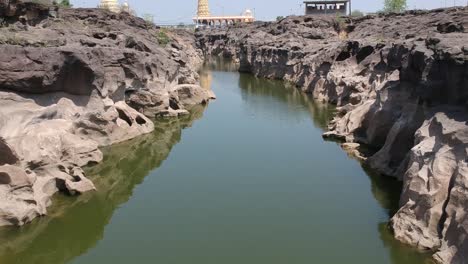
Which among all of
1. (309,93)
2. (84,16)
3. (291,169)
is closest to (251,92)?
(309,93)

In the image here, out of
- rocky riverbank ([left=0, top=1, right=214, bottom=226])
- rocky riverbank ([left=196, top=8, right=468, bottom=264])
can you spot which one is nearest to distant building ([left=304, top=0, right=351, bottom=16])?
rocky riverbank ([left=196, top=8, right=468, bottom=264])

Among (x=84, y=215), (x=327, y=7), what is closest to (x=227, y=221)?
(x=84, y=215)

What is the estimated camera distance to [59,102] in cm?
1978

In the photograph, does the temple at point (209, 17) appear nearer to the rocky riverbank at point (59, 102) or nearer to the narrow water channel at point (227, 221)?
the rocky riverbank at point (59, 102)

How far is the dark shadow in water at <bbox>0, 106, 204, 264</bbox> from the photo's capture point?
13047 mm

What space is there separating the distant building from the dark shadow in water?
178ft

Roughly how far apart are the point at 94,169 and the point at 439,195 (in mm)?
12930

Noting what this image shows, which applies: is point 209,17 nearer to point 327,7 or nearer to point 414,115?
point 327,7

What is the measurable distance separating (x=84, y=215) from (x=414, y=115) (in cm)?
1163

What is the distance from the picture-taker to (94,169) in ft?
63.4

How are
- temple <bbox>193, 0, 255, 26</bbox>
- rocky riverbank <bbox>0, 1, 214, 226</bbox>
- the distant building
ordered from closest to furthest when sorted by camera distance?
rocky riverbank <bbox>0, 1, 214, 226</bbox> → the distant building → temple <bbox>193, 0, 255, 26</bbox>

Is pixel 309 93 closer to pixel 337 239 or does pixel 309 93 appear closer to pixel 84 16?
pixel 84 16

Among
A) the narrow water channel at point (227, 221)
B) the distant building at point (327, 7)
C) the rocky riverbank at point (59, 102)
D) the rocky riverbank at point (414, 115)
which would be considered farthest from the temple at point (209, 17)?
the narrow water channel at point (227, 221)

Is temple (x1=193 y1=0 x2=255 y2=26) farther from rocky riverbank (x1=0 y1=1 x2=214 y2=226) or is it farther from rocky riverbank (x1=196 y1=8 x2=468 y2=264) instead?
rocky riverbank (x1=0 y1=1 x2=214 y2=226)
